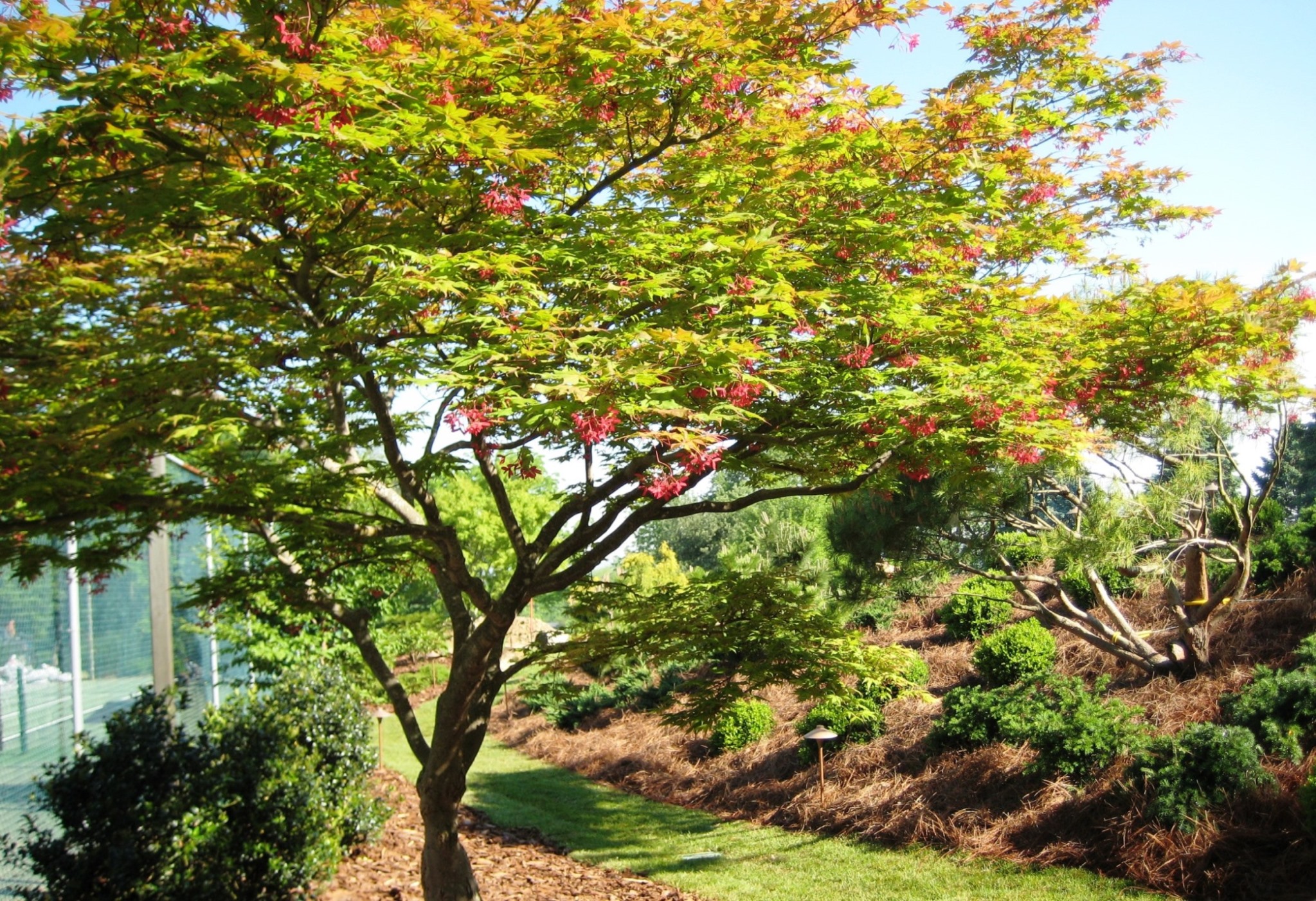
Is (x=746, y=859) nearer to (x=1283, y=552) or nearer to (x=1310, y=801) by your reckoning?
(x=1310, y=801)

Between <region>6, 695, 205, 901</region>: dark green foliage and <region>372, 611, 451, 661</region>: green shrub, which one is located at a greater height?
<region>372, 611, 451, 661</region>: green shrub

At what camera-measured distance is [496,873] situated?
8.41 meters

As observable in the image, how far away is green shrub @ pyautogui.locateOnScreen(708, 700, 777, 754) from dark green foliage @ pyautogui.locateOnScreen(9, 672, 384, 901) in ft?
20.0

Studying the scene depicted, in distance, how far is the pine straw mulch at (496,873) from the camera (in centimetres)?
727

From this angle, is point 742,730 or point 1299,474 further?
point 1299,474

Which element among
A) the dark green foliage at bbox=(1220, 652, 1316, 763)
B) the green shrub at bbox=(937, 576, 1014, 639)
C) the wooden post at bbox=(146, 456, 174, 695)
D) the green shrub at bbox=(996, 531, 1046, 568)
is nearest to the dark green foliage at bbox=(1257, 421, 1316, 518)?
the green shrub at bbox=(996, 531, 1046, 568)

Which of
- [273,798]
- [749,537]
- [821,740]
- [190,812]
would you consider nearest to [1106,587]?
[821,740]

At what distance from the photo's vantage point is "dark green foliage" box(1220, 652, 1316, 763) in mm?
7281

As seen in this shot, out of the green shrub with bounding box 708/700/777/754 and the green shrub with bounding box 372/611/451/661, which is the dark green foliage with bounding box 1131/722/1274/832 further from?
the green shrub with bounding box 372/611/451/661

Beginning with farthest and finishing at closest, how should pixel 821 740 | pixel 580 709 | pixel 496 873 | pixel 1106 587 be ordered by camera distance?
pixel 580 709
pixel 1106 587
pixel 821 740
pixel 496 873

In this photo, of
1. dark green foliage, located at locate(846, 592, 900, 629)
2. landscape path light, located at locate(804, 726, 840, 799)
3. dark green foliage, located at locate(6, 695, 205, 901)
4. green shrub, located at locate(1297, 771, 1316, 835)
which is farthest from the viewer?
dark green foliage, located at locate(846, 592, 900, 629)

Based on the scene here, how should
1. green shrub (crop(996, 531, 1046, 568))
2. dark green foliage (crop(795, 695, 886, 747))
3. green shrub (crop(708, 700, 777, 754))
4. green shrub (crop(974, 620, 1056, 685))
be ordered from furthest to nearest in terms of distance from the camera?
green shrub (crop(708, 700, 777, 754))
dark green foliage (crop(795, 695, 886, 747))
green shrub (crop(974, 620, 1056, 685))
green shrub (crop(996, 531, 1046, 568))

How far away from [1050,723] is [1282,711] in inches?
70.5

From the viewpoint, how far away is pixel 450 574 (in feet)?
19.9
